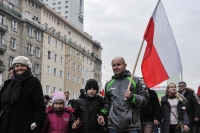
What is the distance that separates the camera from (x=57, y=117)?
18.7ft

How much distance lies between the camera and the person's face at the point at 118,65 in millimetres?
4906

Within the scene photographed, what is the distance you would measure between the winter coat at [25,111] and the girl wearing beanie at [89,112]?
1.23 metres

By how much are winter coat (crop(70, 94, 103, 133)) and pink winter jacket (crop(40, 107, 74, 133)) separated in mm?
140

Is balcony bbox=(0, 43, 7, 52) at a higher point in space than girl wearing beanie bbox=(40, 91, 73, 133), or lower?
higher

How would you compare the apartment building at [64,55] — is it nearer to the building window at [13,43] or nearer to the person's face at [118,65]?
the building window at [13,43]

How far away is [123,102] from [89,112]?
1.34 m

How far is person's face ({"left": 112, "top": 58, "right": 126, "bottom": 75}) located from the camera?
4906mm

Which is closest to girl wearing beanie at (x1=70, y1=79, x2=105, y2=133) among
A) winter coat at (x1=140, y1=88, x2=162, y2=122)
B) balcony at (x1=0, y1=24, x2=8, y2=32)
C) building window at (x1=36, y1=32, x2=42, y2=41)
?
winter coat at (x1=140, y1=88, x2=162, y2=122)

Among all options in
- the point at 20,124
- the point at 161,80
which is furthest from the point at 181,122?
the point at 20,124

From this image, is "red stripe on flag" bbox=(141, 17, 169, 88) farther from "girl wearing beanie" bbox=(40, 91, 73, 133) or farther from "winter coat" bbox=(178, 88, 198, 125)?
"winter coat" bbox=(178, 88, 198, 125)

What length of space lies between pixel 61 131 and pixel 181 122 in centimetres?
284

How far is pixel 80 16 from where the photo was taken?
109000mm

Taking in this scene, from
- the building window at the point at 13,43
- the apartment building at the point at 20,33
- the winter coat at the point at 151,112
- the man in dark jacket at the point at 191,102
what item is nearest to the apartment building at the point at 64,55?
the apartment building at the point at 20,33

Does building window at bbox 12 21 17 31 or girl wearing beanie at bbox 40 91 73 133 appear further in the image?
building window at bbox 12 21 17 31
